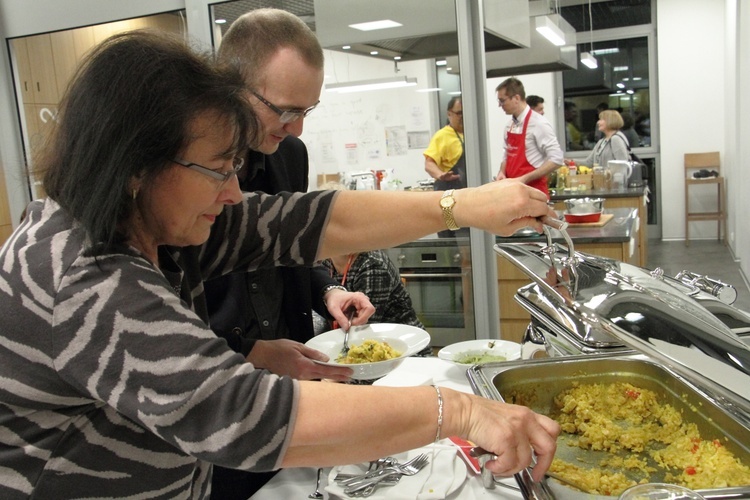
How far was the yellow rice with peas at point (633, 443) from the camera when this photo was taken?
832 mm

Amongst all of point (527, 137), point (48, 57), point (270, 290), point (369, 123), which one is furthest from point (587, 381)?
point (527, 137)

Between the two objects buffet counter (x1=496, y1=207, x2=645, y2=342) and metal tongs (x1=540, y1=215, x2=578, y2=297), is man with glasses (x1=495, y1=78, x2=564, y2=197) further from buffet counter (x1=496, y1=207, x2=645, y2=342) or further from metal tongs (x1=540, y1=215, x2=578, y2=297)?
metal tongs (x1=540, y1=215, x2=578, y2=297)

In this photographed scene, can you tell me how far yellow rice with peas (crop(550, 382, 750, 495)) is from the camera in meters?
0.83

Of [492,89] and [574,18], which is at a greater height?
[574,18]

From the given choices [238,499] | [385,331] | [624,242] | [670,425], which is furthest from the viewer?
[624,242]

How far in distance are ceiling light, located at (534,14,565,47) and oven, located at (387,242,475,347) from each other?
6.50 ft

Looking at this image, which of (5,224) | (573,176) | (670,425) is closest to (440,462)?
(670,425)

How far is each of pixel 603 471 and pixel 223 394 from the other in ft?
1.87

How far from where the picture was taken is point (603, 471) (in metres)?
0.89

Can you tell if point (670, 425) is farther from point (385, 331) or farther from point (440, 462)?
point (385, 331)

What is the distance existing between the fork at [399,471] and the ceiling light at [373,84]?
5.84ft

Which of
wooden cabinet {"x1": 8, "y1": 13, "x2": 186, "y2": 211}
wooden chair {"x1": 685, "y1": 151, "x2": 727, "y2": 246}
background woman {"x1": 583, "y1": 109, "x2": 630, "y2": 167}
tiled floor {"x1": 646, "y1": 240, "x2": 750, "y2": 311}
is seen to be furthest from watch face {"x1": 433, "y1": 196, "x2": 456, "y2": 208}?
wooden chair {"x1": 685, "y1": 151, "x2": 727, "y2": 246}

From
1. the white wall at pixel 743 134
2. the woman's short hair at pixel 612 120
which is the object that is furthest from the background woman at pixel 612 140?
the white wall at pixel 743 134

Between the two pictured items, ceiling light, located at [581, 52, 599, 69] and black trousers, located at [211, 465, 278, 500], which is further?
ceiling light, located at [581, 52, 599, 69]
